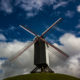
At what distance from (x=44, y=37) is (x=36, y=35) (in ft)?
12.9

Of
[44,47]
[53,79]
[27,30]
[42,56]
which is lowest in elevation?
[53,79]

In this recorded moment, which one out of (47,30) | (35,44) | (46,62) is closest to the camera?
(46,62)

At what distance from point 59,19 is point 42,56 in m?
21.4

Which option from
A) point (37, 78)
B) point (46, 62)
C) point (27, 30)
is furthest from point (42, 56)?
point (27, 30)

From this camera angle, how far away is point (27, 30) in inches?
2876

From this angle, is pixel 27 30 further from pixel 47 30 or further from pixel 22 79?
pixel 22 79

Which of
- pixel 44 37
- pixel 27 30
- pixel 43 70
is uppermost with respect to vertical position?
pixel 27 30

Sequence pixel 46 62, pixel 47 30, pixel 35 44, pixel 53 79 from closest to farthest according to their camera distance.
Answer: pixel 53 79
pixel 46 62
pixel 35 44
pixel 47 30

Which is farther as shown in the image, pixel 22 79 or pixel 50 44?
pixel 50 44

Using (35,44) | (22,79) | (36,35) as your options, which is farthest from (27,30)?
(22,79)

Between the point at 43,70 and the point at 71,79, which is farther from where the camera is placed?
the point at 43,70

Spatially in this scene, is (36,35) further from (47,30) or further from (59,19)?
(59,19)

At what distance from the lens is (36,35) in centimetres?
6900

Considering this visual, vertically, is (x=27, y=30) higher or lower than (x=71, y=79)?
higher
